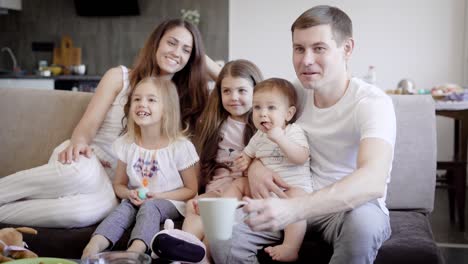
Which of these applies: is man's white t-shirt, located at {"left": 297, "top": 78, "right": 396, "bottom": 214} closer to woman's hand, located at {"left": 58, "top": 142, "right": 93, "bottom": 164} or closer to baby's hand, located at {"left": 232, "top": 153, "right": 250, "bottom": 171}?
baby's hand, located at {"left": 232, "top": 153, "right": 250, "bottom": 171}

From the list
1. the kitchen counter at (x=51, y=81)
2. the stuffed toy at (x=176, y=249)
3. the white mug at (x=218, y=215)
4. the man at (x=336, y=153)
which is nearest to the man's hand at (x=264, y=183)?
the man at (x=336, y=153)

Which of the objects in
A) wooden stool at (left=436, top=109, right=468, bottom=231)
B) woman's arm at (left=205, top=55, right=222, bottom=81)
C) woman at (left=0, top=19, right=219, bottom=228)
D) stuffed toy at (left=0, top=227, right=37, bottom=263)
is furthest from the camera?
wooden stool at (left=436, top=109, right=468, bottom=231)

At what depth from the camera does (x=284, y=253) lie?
1891 mm

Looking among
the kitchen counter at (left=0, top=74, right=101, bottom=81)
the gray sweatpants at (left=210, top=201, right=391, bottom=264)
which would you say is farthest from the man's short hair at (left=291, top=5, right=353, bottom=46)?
the kitchen counter at (left=0, top=74, right=101, bottom=81)

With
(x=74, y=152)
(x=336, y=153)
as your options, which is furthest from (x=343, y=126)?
(x=74, y=152)

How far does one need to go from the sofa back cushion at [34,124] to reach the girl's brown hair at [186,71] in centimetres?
30

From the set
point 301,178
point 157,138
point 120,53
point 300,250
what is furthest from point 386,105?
point 120,53

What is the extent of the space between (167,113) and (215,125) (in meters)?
0.21

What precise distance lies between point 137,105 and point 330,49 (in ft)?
2.87

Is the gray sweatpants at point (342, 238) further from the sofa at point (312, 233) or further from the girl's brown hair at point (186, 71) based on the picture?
the girl's brown hair at point (186, 71)

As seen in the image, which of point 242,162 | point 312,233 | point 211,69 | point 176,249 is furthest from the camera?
point 211,69

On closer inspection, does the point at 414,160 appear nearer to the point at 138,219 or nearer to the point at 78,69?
the point at 138,219

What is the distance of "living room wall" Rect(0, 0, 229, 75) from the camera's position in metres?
6.04

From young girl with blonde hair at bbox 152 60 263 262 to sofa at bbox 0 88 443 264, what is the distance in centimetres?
48
